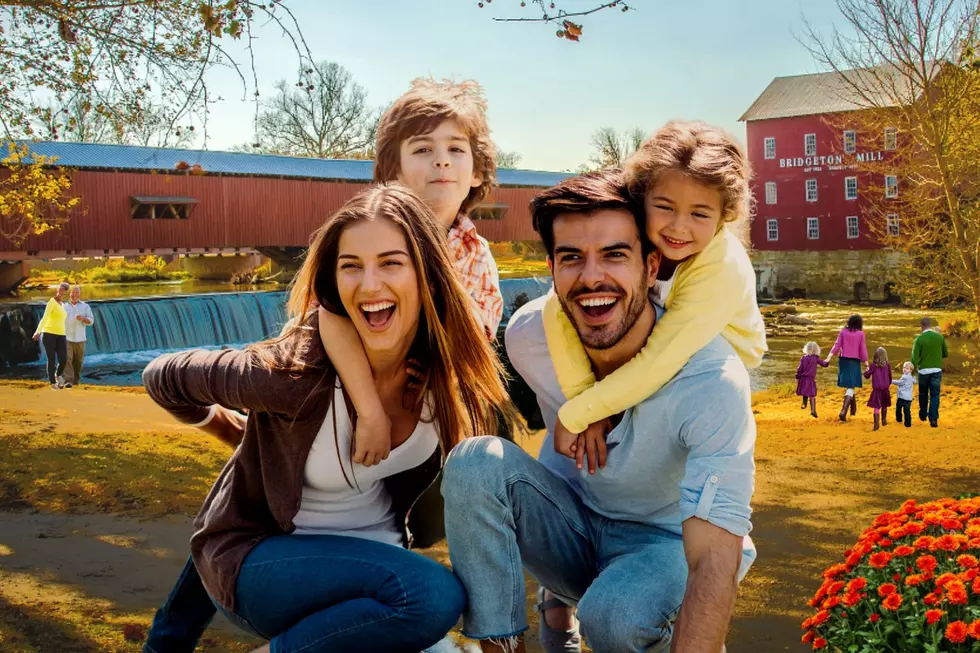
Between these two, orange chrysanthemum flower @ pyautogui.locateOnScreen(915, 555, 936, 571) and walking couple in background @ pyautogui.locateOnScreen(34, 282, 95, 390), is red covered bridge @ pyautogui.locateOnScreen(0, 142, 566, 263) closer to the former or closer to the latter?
walking couple in background @ pyautogui.locateOnScreen(34, 282, 95, 390)

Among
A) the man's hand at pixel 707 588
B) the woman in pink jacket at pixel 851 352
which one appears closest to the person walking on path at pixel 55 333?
the woman in pink jacket at pixel 851 352

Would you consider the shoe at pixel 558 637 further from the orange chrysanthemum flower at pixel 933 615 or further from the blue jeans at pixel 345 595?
the orange chrysanthemum flower at pixel 933 615

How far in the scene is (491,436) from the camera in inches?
84.5

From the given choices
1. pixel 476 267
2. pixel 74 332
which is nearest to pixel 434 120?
pixel 476 267

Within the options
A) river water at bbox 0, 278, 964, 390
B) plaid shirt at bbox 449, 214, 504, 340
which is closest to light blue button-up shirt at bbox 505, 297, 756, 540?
plaid shirt at bbox 449, 214, 504, 340

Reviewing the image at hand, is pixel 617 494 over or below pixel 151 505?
over

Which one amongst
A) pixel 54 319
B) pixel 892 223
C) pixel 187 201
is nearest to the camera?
pixel 54 319

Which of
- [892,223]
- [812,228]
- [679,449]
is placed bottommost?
[679,449]

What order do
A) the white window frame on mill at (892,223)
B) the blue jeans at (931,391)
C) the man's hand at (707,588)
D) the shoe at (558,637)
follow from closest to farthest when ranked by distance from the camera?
the man's hand at (707,588) < the shoe at (558,637) < the blue jeans at (931,391) < the white window frame on mill at (892,223)

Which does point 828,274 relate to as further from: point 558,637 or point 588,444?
point 588,444

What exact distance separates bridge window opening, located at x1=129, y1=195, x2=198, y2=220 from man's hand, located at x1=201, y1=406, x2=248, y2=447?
67.3 feet

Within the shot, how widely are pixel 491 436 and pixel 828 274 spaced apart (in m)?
35.0

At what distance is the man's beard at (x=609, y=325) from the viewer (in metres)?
2.10

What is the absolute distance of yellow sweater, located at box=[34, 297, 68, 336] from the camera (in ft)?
42.8
